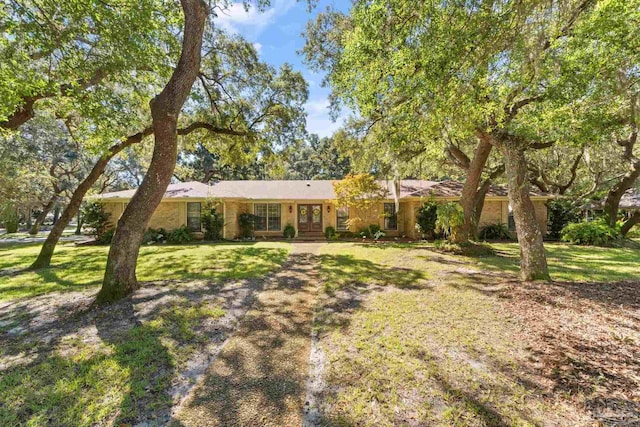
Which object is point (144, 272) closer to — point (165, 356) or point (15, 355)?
point (15, 355)

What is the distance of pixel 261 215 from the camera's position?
56.4 feet

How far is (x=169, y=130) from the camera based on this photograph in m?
5.50

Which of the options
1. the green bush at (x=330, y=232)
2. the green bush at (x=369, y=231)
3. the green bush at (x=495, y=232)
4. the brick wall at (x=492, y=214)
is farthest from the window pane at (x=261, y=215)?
the brick wall at (x=492, y=214)

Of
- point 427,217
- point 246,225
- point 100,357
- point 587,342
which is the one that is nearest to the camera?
point 100,357

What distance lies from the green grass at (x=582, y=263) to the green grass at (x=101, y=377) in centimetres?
821

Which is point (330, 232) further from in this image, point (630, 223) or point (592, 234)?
point (630, 223)

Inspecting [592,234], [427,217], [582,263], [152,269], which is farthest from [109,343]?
[592,234]

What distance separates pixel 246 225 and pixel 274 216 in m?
1.82

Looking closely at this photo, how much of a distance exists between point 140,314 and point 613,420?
5906 mm

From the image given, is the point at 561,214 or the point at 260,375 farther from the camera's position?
the point at 561,214

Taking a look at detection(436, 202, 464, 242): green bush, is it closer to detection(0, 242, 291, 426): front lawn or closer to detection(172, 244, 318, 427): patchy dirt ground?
detection(0, 242, 291, 426): front lawn

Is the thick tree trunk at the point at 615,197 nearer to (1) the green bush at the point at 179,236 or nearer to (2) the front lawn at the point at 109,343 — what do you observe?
(2) the front lawn at the point at 109,343

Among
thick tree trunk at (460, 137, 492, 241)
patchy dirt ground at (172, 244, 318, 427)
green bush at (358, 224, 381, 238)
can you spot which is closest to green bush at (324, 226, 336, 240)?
green bush at (358, 224, 381, 238)

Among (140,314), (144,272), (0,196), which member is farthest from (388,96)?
(0,196)
